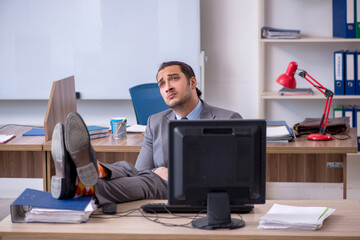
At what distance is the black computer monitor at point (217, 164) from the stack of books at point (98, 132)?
4.75 feet

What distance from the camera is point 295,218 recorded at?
1.85 meters

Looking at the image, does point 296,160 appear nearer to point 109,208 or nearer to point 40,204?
point 109,208

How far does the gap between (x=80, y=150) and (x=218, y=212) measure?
1.66 feet

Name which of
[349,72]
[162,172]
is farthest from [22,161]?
[349,72]

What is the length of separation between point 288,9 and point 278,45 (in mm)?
293

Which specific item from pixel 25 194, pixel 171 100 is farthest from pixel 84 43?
pixel 25 194

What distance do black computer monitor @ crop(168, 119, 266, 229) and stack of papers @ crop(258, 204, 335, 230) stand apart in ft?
0.27

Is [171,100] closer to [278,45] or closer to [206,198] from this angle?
[206,198]

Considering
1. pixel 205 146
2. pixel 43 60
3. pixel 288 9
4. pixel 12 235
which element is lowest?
pixel 12 235

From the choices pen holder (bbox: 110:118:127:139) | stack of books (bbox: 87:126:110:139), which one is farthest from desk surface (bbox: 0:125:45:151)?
pen holder (bbox: 110:118:127:139)

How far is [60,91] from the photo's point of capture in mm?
3230

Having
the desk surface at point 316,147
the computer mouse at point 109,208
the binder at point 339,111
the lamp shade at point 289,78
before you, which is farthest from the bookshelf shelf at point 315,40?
the computer mouse at point 109,208

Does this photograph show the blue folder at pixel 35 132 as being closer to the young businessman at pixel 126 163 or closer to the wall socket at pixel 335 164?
the young businessman at pixel 126 163

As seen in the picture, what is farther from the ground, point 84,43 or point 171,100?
point 84,43
